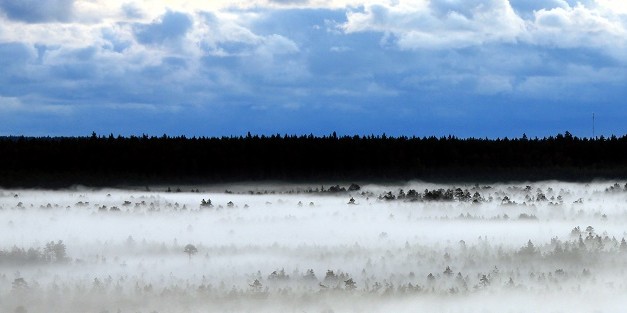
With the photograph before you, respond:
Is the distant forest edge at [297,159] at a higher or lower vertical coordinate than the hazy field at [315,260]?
higher

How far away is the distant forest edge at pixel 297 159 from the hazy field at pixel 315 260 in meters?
32.4

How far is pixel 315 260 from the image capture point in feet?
60.1

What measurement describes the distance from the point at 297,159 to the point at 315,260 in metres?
51.1

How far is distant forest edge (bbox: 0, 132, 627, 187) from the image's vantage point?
64062mm

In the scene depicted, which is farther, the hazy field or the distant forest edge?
Answer: the distant forest edge

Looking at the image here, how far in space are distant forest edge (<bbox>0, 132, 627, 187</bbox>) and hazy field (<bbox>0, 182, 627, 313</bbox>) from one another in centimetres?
3245

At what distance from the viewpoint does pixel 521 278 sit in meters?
16.1

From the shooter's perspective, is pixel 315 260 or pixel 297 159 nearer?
pixel 315 260

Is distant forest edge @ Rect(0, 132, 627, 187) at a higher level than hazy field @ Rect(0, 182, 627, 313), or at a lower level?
higher

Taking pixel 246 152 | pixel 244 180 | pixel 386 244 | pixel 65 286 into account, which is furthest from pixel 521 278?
pixel 246 152

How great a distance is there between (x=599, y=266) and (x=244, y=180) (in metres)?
46.2

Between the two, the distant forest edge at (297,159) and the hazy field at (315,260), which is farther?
the distant forest edge at (297,159)

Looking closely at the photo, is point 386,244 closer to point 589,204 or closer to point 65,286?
point 65,286

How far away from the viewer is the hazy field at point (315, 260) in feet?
45.0
